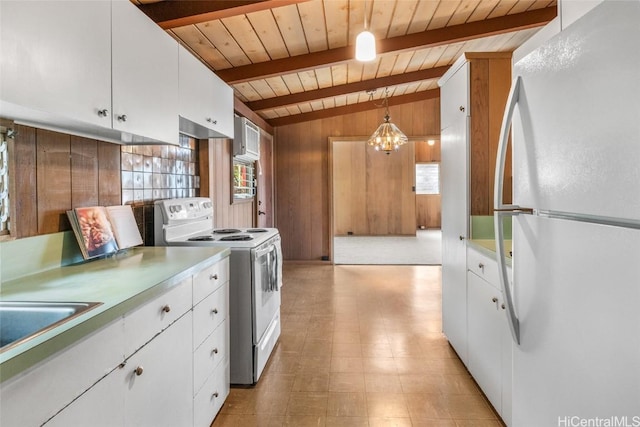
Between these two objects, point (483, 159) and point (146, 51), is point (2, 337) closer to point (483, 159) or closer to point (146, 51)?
point (146, 51)

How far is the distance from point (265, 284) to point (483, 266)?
4.44ft

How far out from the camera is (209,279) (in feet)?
6.16

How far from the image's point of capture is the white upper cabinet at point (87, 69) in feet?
3.50

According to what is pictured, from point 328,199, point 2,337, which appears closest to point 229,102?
point 2,337

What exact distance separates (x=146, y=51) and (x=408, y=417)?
7.39 feet

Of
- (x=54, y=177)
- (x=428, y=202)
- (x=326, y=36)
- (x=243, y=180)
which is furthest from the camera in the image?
(x=428, y=202)

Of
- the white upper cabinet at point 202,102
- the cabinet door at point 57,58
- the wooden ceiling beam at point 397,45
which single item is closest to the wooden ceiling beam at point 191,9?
the white upper cabinet at point 202,102

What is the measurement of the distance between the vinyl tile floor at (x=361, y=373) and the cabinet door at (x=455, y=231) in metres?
0.23

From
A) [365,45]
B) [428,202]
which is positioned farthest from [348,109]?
[428,202]

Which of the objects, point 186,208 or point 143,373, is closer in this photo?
point 143,373

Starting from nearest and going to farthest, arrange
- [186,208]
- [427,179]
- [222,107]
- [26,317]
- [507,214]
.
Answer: [26,317]
[507,214]
[186,208]
[222,107]
[427,179]

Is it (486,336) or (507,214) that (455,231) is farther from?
(507,214)

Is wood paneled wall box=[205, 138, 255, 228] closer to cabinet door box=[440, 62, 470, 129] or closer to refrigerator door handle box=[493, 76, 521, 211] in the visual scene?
cabinet door box=[440, 62, 470, 129]

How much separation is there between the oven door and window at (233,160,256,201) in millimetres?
1471
